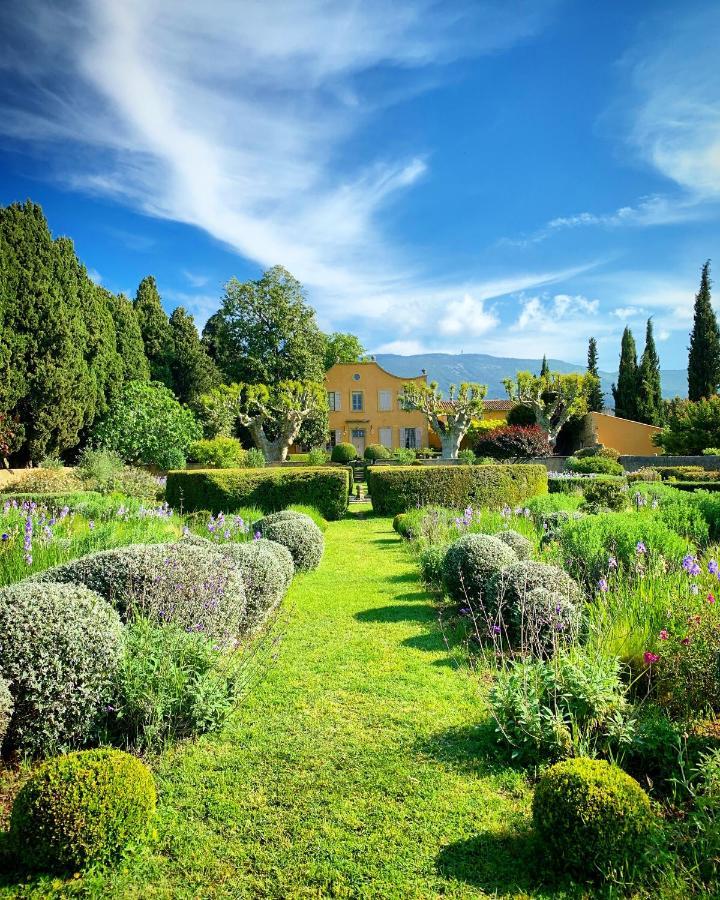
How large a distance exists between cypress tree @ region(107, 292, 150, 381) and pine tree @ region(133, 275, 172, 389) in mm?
1797

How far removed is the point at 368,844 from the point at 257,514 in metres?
8.35

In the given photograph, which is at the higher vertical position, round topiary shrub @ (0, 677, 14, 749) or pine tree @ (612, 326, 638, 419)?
pine tree @ (612, 326, 638, 419)

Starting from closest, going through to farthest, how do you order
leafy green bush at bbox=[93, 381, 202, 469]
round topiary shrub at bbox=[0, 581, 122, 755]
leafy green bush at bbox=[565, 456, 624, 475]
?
round topiary shrub at bbox=[0, 581, 122, 755] < leafy green bush at bbox=[565, 456, 624, 475] < leafy green bush at bbox=[93, 381, 202, 469]

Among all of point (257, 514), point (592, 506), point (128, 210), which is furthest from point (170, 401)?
point (592, 506)

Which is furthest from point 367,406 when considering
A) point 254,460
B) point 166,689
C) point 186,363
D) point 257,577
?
point 166,689

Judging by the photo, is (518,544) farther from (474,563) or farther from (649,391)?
(649,391)

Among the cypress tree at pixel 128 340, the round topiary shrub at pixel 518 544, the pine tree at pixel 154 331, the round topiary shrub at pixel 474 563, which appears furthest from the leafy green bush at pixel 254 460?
the round topiary shrub at pixel 474 563

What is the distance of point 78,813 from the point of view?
2334 millimetres

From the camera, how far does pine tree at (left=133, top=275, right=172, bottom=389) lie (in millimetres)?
29156

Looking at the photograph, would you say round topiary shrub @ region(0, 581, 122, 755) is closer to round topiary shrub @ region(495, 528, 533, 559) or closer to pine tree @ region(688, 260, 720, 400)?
round topiary shrub @ region(495, 528, 533, 559)

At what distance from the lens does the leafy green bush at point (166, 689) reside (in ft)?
10.8

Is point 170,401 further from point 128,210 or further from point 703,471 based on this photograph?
point 703,471

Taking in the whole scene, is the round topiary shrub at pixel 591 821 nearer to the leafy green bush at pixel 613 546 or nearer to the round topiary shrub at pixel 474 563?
the round topiary shrub at pixel 474 563

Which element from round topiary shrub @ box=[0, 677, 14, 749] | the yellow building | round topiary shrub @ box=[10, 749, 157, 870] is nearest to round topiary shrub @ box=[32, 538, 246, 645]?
round topiary shrub @ box=[0, 677, 14, 749]
